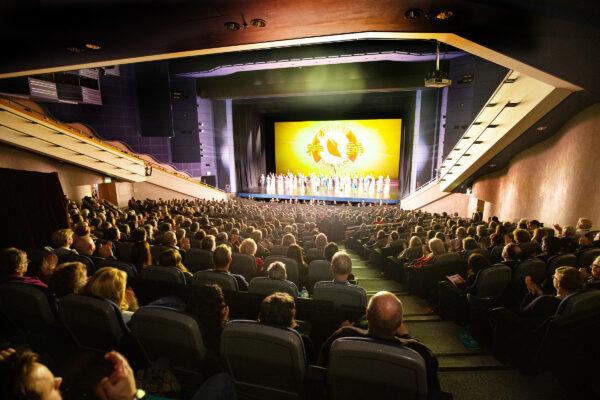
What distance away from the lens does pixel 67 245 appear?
180 inches

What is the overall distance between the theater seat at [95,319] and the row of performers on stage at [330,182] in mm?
20541

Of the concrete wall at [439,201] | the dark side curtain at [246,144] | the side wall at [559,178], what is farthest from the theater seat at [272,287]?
the dark side curtain at [246,144]

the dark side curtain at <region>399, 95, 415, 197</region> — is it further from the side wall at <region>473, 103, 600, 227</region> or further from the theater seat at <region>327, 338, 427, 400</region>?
the theater seat at <region>327, 338, 427, 400</region>

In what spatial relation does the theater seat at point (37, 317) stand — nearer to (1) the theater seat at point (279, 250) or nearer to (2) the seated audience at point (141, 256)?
(2) the seated audience at point (141, 256)

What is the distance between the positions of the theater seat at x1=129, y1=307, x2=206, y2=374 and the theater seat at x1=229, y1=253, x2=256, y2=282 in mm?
2215

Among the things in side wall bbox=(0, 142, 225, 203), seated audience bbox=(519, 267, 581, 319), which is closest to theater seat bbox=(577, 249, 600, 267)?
seated audience bbox=(519, 267, 581, 319)

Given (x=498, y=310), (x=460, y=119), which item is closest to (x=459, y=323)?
(x=498, y=310)

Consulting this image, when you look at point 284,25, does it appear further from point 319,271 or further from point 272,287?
point 319,271

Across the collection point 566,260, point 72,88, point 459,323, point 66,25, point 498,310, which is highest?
point 72,88

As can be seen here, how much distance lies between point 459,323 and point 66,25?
5.90 m

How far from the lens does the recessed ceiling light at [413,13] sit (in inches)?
122

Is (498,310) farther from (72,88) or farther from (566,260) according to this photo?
(72,88)

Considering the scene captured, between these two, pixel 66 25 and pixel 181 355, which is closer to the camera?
pixel 181 355

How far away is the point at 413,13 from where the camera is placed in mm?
3141
